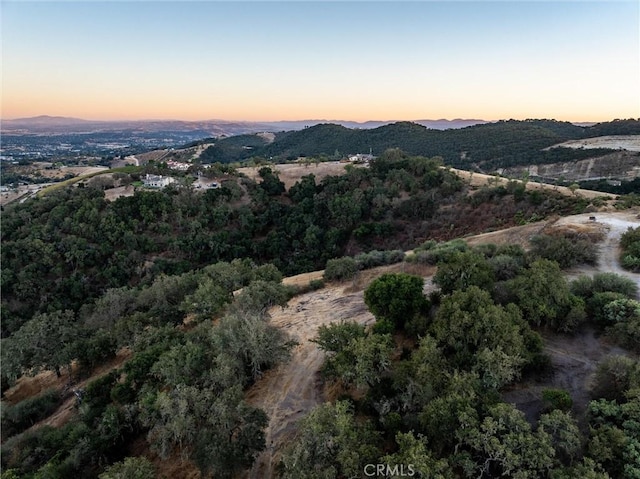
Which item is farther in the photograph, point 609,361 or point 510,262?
point 510,262

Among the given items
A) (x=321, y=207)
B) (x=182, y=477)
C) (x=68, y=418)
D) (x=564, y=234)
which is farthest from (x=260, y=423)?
(x=321, y=207)

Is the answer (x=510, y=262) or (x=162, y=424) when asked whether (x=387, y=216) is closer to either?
(x=510, y=262)

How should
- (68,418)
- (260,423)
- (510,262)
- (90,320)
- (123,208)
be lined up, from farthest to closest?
1. (123,208)
2. (90,320)
3. (510,262)
4. (68,418)
5. (260,423)

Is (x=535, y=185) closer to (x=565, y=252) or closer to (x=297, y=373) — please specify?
(x=565, y=252)

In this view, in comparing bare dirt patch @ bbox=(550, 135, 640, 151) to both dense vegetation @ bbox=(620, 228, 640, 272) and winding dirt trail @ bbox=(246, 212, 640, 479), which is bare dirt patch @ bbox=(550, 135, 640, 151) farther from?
dense vegetation @ bbox=(620, 228, 640, 272)

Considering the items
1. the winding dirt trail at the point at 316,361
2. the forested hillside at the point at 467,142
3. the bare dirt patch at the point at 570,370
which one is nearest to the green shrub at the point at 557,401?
the bare dirt patch at the point at 570,370

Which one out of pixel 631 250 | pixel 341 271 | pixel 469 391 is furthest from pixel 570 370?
pixel 341 271

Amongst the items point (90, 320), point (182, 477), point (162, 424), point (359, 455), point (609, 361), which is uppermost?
point (609, 361)

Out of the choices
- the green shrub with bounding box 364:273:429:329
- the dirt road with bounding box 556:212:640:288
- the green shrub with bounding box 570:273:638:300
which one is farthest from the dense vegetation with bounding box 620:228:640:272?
the green shrub with bounding box 364:273:429:329

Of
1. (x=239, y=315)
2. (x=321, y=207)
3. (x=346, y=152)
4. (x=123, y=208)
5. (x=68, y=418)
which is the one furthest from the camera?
(x=346, y=152)
